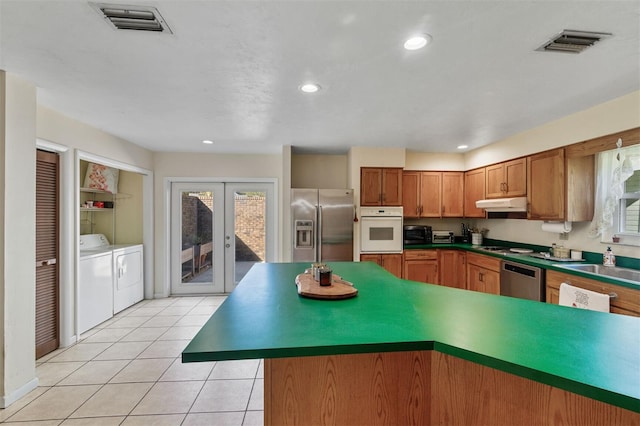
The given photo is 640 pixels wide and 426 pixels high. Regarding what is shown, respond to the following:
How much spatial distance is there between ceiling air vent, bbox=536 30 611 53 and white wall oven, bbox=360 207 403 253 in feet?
9.39

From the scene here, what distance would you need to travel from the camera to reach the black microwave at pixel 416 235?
15.4ft

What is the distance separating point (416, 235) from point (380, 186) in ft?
3.53

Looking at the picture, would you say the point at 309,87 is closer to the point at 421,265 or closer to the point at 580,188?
the point at 580,188

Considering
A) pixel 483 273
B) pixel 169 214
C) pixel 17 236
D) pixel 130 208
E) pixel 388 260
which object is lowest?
pixel 483 273

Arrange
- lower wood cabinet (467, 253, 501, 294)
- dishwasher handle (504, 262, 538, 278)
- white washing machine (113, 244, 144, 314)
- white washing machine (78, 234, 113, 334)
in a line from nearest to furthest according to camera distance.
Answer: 1. dishwasher handle (504, 262, 538, 278)
2. white washing machine (78, 234, 113, 334)
3. lower wood cabinet (467, 253, 501, 294)
4. white washing machine (113, 244, 144, 314)

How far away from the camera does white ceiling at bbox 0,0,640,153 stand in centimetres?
145

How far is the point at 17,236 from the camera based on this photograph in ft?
7.14

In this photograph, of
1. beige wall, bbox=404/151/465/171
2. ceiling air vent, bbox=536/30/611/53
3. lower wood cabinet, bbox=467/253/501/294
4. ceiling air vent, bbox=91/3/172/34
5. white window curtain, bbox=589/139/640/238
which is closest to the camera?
ceiling air vent, bbox=91/3/172/34

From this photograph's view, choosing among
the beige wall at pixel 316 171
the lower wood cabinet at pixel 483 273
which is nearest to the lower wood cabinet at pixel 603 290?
the lower wood cabinet at pixel 483 273

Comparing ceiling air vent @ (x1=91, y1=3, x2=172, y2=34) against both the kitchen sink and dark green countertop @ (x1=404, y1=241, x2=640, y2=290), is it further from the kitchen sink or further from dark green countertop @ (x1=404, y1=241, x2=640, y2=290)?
the kitchen sink

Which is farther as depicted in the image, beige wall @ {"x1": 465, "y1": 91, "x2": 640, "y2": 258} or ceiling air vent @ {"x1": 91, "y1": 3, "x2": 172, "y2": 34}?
beige wall @ {"x1": 465, "y1": 91, "x2": 640, "y2": 258}

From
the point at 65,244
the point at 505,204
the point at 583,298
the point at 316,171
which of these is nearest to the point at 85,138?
the point at 65,244

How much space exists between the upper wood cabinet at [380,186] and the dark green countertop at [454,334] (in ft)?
9.25

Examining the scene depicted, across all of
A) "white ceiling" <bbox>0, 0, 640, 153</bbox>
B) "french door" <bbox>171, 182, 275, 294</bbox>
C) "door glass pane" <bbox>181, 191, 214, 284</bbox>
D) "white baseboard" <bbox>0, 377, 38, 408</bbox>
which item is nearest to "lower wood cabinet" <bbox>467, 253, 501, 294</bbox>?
"white ceiling" <bbox>0, 0, 640, 153</bbox>
